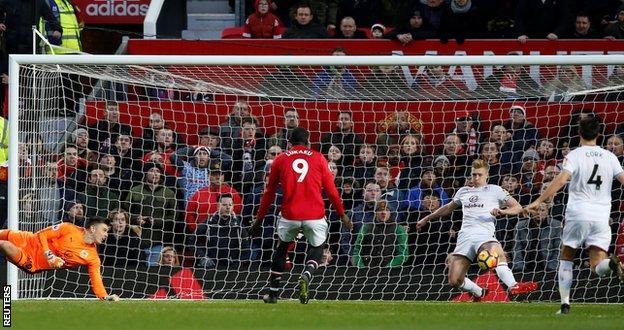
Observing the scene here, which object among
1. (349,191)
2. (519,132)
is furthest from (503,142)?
(349,191)

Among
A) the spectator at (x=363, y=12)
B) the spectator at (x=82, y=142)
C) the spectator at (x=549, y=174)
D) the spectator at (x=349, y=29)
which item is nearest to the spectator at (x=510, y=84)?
the spectator at (x=549, y=174)

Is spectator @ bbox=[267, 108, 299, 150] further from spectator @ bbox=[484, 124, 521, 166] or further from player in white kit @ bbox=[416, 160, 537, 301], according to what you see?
player in white kit @ bbox=[416, 160, 537, 301]

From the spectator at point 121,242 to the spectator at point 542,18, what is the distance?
18.7 ft

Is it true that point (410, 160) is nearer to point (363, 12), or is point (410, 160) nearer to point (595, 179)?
point (363, 12)

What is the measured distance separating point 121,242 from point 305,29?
393cm

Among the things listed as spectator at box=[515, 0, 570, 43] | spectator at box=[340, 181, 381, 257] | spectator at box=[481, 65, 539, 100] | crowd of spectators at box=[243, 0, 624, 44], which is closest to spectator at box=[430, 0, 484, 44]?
crowd of spectators at box=[243, 0, 624, 44]

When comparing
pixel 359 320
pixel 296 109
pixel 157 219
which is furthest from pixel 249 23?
pixel 359 320

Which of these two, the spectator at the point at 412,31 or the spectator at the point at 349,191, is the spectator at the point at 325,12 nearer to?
the spectator at the point at 412,31

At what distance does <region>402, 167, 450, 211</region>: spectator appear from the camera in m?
16.6

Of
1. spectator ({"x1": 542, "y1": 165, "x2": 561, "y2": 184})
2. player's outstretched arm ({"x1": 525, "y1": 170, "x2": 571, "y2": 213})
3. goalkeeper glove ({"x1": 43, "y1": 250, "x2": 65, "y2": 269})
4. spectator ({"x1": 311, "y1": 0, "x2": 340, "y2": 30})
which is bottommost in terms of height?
goalkeeper glove ({"x1": 43, "y1": 250, "x2": 65, "y2": 269})

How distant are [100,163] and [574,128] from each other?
5503mm

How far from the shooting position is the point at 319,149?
56.3ft

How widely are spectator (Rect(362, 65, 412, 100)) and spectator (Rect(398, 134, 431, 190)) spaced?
539 mm

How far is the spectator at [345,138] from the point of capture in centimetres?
1680
